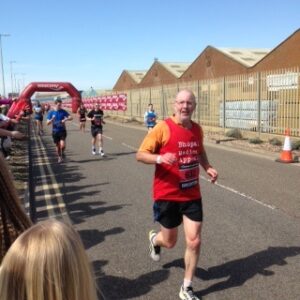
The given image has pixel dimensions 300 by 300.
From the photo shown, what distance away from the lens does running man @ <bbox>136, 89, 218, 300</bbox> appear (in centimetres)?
483

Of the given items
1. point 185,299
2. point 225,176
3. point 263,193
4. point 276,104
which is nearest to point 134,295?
point 185,299

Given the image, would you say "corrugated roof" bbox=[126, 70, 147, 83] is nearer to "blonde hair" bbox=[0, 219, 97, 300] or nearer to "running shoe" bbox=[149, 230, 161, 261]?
"running shoe" bbox=[149, 230, 161, 261]

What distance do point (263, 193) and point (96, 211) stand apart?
3308 millimetres

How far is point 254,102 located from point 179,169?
60.7ft

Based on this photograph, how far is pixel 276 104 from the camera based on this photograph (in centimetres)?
2166

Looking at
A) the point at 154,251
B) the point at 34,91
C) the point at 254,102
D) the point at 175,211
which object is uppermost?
the point at 34,91

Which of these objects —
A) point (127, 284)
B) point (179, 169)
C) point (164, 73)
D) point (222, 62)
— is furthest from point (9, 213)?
point (164, 73)

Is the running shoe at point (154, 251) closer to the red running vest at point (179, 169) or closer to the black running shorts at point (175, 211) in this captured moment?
the black running shorts at point (175, 211)

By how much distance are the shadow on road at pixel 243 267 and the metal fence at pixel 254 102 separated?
14995mm

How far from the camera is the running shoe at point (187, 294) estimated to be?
15.5ft

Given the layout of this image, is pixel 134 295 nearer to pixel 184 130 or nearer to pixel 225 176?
pixel 184 130

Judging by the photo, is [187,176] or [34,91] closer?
[187,176]

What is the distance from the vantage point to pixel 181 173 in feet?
16.1

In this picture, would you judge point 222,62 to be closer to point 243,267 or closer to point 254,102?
point 254,102
